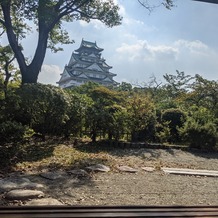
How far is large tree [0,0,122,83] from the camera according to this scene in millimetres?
7082

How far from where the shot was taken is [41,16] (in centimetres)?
697

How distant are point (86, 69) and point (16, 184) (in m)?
34.8

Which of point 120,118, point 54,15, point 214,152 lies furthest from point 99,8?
point 214,152

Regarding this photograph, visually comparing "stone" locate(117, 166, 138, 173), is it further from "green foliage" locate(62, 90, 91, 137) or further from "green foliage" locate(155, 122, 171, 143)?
"green foliage" locate(155, 122, 171, 143)

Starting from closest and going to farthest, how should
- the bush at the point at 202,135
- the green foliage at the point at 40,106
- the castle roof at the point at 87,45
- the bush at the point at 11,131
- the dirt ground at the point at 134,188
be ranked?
the dirt ground at the point at 134,188 < the bush at the point at 11,131 < the green foliage at the point at 40,106 < the bush at the point at 202,135 < the castle roof at the point at 87,45

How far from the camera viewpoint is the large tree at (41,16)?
23.2 feet

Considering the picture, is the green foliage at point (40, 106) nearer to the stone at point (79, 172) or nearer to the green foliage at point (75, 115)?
the green foliage at point (75, 115)

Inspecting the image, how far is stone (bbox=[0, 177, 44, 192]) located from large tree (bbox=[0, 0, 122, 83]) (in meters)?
4.38

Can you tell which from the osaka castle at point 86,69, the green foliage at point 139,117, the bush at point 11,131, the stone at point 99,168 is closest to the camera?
the stone at point 99,168

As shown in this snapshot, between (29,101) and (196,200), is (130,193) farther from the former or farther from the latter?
(29,101)

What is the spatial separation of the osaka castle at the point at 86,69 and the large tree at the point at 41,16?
25237 mm

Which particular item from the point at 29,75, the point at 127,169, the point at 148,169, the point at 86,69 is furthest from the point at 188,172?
the point at 86,69

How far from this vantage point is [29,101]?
5.62 metres

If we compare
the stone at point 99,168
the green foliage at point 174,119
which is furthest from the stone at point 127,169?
the green foliage at point 174,119
